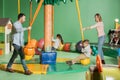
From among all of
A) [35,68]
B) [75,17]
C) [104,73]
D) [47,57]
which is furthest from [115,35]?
[104,73]

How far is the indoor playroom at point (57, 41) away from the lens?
652 cm

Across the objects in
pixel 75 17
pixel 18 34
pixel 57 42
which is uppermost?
pixel 75 17

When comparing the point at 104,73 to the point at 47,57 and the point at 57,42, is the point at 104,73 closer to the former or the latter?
the point at 47,57

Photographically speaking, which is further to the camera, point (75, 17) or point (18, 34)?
point (75, 17)

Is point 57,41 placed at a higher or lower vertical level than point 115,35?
lower

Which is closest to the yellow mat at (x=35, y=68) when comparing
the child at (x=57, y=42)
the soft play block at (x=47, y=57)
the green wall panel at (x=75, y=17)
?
the soft play block at (x=47, y=57)

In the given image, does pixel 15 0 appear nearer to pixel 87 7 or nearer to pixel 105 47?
pixel 87 7

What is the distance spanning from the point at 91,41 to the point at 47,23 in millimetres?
5153

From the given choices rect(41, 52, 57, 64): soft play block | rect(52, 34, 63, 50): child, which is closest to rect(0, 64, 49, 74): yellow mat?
rect(41, 52, 57, 64): soft play block

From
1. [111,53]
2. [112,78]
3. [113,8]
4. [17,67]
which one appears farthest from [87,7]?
[112,78]

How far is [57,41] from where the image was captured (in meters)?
11.3

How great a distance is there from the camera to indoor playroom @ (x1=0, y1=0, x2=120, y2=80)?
6.52m

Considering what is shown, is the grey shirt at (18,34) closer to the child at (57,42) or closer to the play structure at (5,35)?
the play structure at (5,35)

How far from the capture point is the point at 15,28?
21.0 feet
